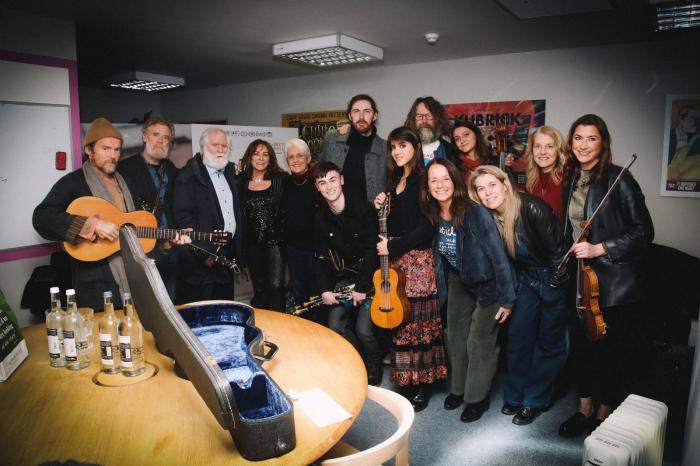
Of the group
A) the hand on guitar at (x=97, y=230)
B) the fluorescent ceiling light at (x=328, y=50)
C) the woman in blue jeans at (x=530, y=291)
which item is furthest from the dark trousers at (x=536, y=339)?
the fluorescent ceiling light at (x=328, y=50)

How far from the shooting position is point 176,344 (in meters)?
1.45

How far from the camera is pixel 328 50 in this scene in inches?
195

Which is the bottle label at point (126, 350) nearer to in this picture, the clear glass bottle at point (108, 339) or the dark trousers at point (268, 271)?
the clear glass bottle at point (108, 339)

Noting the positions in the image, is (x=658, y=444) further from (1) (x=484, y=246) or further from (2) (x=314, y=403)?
(2) (x=314, y=403)

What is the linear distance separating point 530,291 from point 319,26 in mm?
2806

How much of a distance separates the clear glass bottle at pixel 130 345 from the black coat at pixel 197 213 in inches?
73.6

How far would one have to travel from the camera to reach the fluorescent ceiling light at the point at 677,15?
3.32 m

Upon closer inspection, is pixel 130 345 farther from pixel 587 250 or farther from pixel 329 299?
pixel 587 250

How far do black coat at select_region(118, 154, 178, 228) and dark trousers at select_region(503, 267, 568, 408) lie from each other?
2517 mm

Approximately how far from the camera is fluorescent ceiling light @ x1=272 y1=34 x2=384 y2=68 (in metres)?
4.60

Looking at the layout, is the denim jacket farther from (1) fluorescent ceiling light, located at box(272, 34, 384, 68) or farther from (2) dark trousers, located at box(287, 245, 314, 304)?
(1) fluorescent ceiling light, located at box(272, 34, 384, 68)

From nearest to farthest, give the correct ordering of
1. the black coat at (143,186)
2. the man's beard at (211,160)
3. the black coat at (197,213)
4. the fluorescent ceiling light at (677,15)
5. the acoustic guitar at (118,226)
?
1. the acoustic guitar at (118,226)
2. the fluorescent ceiling light at (677,15)
3. the black coat at (143,186)
4. the black coat at (197,213)
5. the man's beard at (211,160)

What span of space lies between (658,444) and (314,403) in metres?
1.64

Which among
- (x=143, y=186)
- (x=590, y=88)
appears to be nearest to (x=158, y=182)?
(x=143, y=186)
